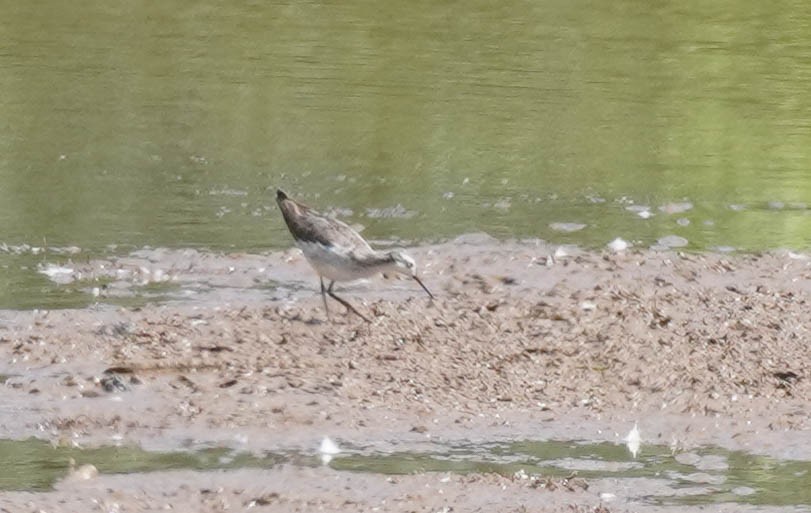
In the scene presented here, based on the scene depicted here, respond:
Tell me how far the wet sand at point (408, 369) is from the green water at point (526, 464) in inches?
4.8

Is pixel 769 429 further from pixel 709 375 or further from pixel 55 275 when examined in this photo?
pixel 55 275

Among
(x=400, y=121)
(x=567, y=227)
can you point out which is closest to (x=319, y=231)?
(x=567, y=227)

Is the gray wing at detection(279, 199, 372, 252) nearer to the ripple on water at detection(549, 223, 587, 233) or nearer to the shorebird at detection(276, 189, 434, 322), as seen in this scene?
the shorebird at detection(276, 189, 434, 322)

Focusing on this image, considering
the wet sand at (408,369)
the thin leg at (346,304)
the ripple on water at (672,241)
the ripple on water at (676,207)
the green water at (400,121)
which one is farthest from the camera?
the ripple on water at (676,207)

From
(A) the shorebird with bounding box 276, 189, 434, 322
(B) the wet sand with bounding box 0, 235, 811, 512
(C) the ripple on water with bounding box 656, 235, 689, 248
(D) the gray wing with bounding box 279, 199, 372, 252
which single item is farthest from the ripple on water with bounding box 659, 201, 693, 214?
(D) the gray wing with bounding box 279, 199, 372, 252

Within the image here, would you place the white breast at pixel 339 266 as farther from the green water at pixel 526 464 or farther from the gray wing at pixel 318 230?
the green water at pixel 526 464

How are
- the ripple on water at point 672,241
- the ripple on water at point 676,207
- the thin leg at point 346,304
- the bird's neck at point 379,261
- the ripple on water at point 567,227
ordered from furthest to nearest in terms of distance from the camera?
1. the ripple on water at point 676,207
2. the ripple on water at point 567,227
3. the ripple on water at point 672,241
4. the bird's neck at point 379,261
5. the thin leg at point 346,304

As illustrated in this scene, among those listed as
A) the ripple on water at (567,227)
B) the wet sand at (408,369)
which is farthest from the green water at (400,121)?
the wet sand at (408,369)

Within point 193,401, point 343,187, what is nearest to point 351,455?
point 193,401

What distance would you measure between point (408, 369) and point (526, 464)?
4.33 ft

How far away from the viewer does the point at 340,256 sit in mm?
10656

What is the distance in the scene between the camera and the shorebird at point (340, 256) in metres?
10.6

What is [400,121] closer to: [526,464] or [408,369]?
[408,369]

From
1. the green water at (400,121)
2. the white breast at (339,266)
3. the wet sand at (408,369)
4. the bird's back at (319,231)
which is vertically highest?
Answer: the bird's back at (319,231)
